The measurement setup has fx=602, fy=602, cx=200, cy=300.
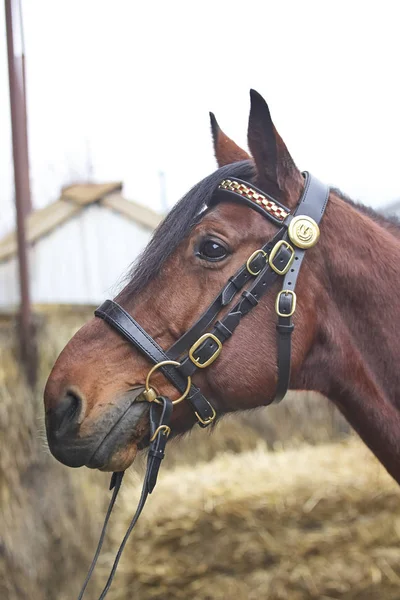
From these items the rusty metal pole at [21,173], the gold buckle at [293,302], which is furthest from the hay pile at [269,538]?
the gold buckle at [293,302]

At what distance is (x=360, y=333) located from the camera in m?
1.97

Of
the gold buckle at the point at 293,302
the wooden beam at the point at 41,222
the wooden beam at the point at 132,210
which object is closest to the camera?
the gold buckle at the point at 293,302

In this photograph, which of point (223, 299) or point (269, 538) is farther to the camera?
point (269, 538)

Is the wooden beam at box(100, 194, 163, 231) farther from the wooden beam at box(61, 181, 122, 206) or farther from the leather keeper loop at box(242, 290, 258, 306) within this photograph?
the leather keeper loop at box(242, 290, 258, 306)

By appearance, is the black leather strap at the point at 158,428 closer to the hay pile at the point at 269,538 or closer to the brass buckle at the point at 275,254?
the brass buckle at the point at 275,254

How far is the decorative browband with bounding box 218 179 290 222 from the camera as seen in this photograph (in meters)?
1.90

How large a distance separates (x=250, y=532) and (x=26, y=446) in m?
1.48

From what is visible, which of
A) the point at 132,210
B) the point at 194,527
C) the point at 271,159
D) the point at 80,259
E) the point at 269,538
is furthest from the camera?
the point at 132,210

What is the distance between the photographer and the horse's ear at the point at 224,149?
7.32 ft

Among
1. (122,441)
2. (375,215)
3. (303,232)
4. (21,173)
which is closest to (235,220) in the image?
(303,232)

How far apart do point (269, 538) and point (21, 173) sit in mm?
2711

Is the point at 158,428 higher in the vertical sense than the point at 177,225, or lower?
lower

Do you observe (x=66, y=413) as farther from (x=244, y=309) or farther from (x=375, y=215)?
(x=375, y=215)

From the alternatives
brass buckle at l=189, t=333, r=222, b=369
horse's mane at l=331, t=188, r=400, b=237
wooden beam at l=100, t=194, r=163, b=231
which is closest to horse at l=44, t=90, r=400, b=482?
brass buckle at l=189, t=333, r=222, b=369
